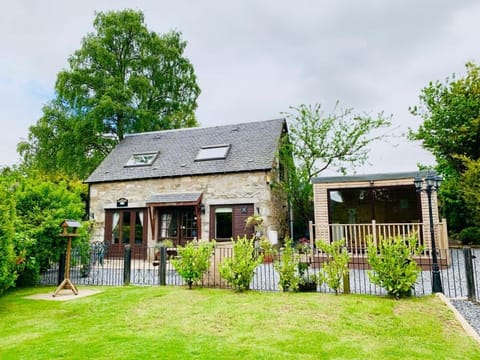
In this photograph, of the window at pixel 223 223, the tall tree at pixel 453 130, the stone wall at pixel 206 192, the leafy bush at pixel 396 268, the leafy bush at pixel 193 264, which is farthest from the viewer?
the tall tree at pixel 453 130

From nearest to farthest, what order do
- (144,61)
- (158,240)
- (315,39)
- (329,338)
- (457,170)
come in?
(329,338)
(315,39)
(158,240)
(457,170)
(144,61)

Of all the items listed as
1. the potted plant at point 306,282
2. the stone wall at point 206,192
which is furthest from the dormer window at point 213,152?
the potted plant at point 306,282

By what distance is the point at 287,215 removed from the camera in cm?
1777

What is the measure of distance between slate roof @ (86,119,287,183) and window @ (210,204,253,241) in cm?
171

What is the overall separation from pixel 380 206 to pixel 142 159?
12.6m

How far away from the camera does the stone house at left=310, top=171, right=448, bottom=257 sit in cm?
1118

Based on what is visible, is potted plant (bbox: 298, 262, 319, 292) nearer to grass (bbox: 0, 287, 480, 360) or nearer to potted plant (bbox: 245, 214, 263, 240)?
grass (bbox: 0, 287, 480, 360)

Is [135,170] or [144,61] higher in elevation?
[144,61]

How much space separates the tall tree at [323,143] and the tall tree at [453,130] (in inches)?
249

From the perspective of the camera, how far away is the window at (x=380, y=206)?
14617mm

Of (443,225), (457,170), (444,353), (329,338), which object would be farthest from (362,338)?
(457,170)

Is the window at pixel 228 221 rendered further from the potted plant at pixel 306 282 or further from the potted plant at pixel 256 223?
the potted plant at pixel 306 282

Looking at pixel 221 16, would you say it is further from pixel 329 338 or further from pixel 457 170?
pixel 457 170

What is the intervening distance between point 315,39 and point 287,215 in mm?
8856
